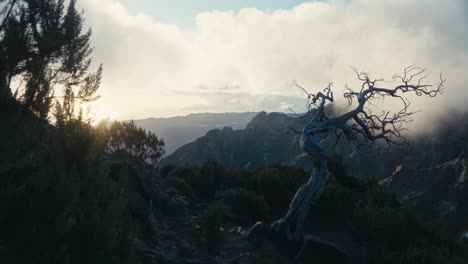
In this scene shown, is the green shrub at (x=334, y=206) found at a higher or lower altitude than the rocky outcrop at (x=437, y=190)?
higher

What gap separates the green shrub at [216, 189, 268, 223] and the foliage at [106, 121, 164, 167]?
17.9 ft

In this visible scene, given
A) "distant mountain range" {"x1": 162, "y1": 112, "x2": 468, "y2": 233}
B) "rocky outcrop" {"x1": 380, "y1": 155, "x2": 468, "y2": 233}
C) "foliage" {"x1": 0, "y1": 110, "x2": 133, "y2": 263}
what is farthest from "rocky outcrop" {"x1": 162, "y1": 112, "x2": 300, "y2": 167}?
"foliage" {"x1": 0, "y1": 110, "x2": 133, "y2": 263}

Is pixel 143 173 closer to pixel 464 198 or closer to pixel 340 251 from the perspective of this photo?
pixel 340 251

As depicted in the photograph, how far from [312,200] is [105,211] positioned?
26.3 feet

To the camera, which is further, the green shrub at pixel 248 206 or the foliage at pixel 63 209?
the green shrub at pixel 248 206

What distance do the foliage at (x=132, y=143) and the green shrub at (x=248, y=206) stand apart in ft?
17.9

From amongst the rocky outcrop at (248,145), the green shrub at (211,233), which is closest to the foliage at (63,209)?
the green shrub at (211,233)

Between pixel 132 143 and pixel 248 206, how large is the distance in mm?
7145

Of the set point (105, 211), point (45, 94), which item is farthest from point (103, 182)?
point (45, 94)

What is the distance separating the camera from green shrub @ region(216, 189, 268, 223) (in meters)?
16.0

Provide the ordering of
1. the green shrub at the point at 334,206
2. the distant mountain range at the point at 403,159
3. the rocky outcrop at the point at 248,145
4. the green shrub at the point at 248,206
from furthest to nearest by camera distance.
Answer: the rocky outcrop at the point at 248,145 → the distant mountain range at the point at 403,159 → the green shrub at the point at 334,206 → the green shrub at the point at 248,206

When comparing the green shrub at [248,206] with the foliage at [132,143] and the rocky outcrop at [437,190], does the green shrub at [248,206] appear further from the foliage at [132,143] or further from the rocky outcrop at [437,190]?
the rocky outcrop at [437,190]

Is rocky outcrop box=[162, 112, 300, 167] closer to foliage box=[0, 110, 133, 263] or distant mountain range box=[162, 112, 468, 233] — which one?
distant mountain range box=[162, 112, 468, 233]

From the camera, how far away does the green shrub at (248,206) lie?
52.6 feet
